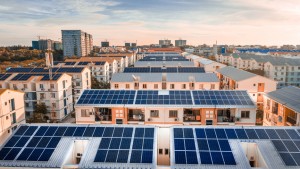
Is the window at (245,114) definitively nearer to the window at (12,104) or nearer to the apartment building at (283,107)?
the apartment building at (283,107)

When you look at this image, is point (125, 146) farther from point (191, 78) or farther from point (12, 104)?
point (191, 78)

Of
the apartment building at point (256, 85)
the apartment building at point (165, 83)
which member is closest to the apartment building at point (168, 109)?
the apartment building at point (165, 83)

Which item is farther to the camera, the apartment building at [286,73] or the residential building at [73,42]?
the residential building at [73,42]

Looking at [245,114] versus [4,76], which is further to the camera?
[4,76]

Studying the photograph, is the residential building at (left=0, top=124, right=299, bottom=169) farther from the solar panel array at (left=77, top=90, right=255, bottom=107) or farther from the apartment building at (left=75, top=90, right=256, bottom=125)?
the solar panel array at (left=77, top=90, right=255, bottom=107)

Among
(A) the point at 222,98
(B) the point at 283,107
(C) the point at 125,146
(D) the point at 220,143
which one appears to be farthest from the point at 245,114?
(C) the point at 125,146

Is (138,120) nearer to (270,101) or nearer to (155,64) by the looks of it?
(270,101)
